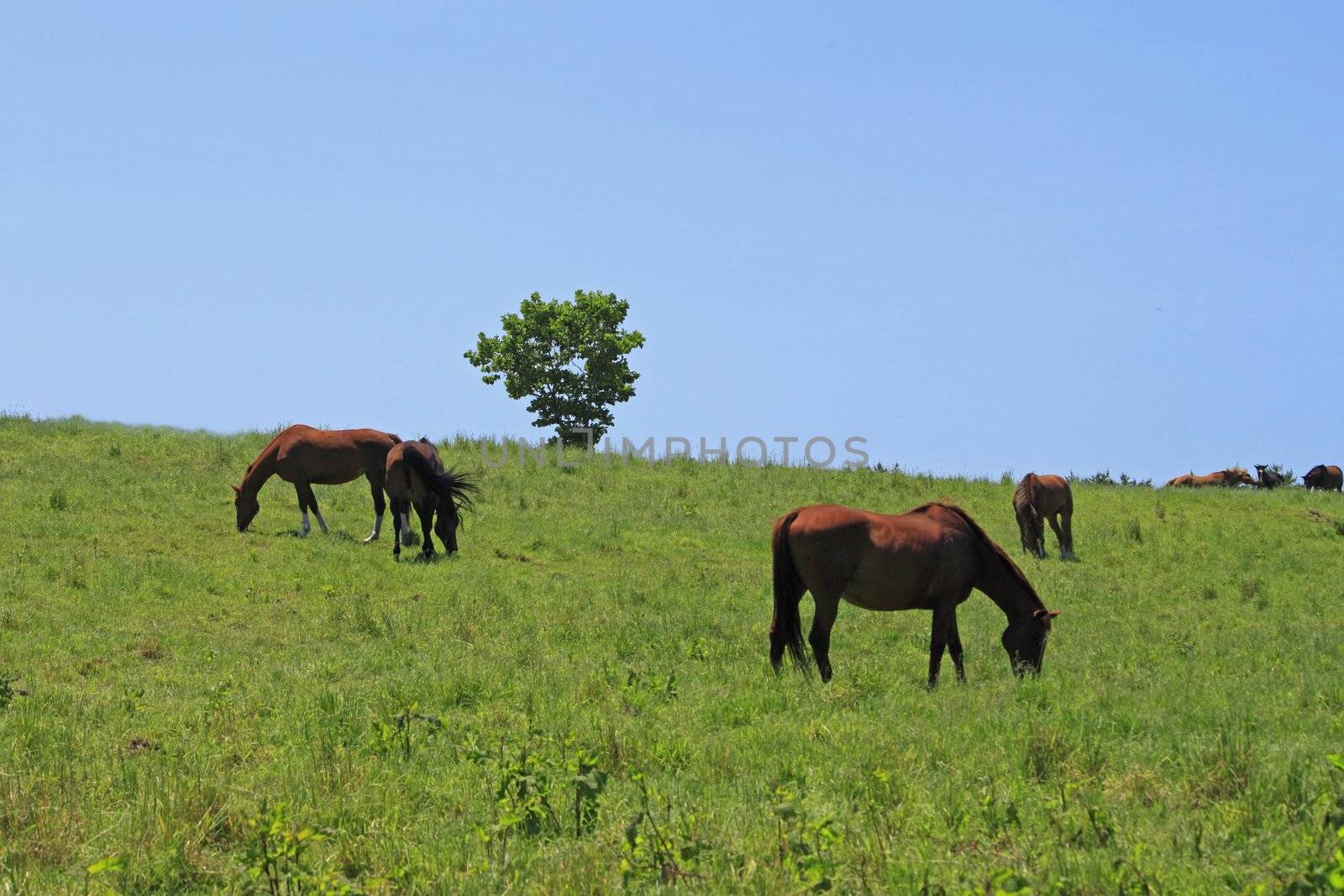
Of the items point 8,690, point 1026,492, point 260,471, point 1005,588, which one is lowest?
point 8,690

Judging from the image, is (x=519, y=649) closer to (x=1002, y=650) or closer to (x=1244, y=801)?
(x=1002, y=650)

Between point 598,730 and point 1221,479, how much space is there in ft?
147

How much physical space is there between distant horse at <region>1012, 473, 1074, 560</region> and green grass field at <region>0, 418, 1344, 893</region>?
3.31m

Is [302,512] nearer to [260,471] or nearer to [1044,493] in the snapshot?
[260,471]

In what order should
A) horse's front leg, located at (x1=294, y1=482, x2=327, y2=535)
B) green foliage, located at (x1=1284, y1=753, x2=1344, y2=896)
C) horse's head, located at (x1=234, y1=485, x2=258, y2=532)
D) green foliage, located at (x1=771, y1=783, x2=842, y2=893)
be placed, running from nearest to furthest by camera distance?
green foliage, located at (x1=1284, y1=753, x2=1344, y2=896)
green foliage, located at (x1=771, y1=783, x2=842, y2=893)
horse's head, located at (x1=234, y1=485, x2=258, y2=532)
horse's front leg, located at (x1=294, y1=482, x2=327, y2=535)

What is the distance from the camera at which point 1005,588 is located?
12.3 metres

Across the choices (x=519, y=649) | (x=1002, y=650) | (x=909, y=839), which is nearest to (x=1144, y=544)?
(x=1002, y=650)

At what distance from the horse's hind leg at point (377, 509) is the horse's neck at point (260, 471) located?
195cm

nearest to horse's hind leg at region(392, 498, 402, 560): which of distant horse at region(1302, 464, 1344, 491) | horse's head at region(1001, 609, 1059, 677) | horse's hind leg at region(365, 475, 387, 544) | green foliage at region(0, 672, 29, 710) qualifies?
horse's hind leg at region(365, 475, 387, 544)

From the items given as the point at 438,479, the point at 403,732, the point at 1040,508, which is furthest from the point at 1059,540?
the point at 403,732

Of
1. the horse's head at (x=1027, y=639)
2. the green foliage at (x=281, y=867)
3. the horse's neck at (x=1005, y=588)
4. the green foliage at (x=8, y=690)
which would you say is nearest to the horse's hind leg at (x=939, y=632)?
the horse's neck at (x=1005, y=588)

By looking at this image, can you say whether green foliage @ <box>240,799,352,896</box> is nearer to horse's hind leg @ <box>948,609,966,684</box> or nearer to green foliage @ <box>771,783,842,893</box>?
green foliage @ <box>771,783,842,893</box>

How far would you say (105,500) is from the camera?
2283cm

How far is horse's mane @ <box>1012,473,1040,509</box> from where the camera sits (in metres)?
25.0
